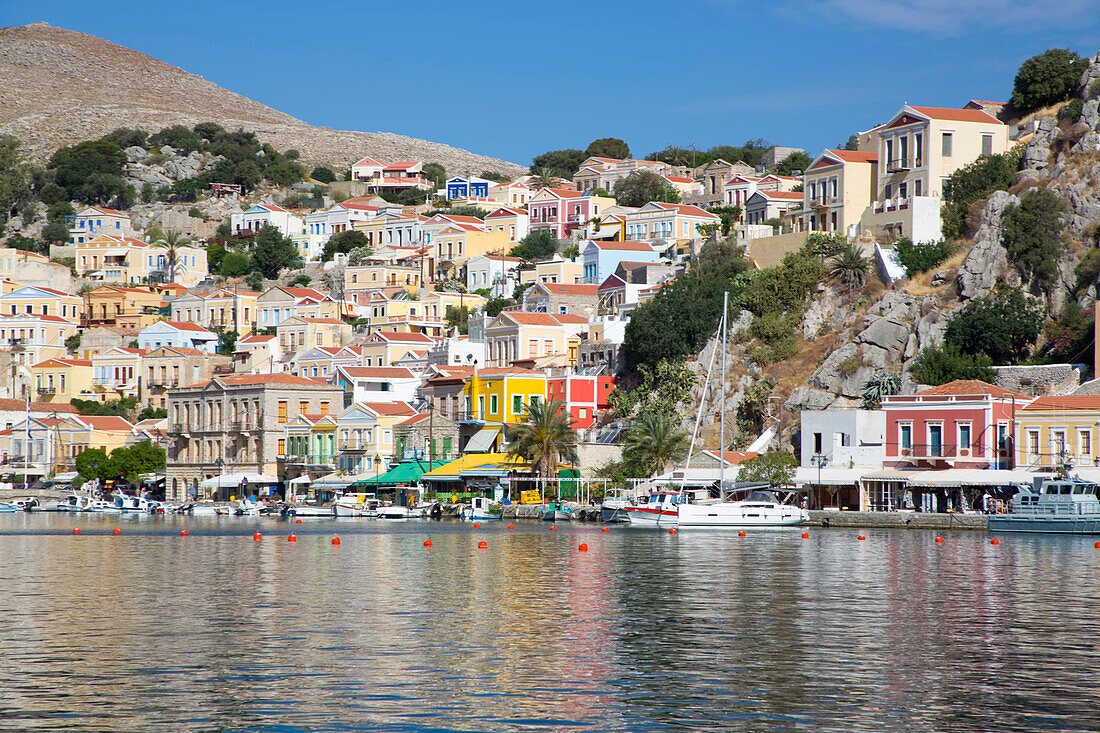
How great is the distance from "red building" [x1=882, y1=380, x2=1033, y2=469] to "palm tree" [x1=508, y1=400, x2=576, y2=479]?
21.3 metres

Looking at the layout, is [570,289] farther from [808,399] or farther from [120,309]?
[120,309]

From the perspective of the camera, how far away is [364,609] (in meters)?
32.5

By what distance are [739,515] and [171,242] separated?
109m

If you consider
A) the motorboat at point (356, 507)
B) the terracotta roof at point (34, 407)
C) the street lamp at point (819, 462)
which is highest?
the terracotta roof at point (34, 407)

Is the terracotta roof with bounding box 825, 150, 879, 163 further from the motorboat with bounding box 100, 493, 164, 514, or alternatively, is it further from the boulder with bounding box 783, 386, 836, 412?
the motorboat with bounding box 100, 493, 164, 514

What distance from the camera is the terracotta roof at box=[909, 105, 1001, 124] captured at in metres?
89.7

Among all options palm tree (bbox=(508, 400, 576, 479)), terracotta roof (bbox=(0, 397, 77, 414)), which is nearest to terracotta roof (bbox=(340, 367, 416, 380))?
palm tree (bbox=(508, 400, 576, 479))

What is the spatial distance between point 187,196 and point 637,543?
151 meters

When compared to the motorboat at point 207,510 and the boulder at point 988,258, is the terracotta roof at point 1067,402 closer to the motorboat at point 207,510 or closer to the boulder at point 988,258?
the boulder at point 988,258

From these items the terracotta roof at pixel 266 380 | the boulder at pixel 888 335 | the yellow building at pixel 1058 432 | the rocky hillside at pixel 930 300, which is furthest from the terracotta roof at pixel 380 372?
the yellow building at pixel 1058 432

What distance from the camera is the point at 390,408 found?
335ft

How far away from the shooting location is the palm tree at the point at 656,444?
261 ft

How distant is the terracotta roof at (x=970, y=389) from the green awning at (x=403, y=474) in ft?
118

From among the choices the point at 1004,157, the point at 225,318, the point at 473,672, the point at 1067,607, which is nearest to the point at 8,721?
the point at 473,672
